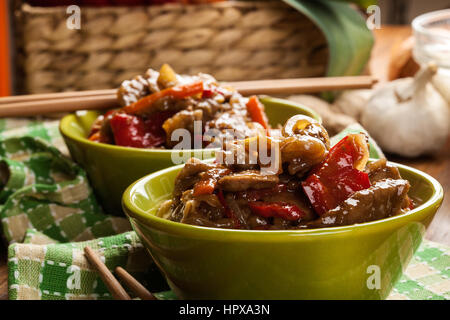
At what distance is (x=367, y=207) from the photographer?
917mm

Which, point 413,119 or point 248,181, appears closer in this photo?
point 248,181

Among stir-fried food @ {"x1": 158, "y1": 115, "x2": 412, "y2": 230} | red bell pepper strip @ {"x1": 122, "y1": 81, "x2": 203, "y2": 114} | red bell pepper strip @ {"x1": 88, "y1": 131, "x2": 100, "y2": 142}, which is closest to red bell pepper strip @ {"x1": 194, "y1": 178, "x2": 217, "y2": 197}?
stir-fried food @ {"x1": 158, "y1": 115, "x2": 412, "y2": 230}

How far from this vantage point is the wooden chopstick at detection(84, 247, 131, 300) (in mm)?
966

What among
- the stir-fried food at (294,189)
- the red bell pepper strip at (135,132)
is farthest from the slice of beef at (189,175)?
the red bell pepper strip at (135,132)

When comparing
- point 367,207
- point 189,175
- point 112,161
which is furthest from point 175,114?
point 367,207

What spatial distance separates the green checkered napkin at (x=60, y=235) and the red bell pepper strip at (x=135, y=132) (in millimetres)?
142

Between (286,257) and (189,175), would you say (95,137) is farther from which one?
(286,257)

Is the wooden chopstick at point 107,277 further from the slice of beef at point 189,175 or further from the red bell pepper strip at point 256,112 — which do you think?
the red bell pepper strip at point 256,112

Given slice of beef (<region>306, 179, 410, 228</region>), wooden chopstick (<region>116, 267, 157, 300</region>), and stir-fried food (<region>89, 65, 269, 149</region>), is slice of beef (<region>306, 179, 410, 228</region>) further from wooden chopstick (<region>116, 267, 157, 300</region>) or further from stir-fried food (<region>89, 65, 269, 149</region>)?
stir-fried food (<region>89, 65, 269, 149</region>)

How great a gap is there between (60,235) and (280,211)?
620mm

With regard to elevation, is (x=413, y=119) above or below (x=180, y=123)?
below

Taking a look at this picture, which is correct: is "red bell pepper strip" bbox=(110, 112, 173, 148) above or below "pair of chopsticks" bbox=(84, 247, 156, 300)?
above

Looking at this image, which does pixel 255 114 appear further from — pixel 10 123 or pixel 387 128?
pixel 10 123

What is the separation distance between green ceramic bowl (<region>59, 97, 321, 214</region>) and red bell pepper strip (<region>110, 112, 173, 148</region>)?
2.1 inches
